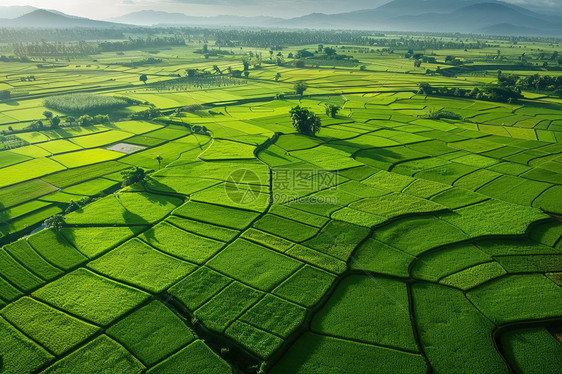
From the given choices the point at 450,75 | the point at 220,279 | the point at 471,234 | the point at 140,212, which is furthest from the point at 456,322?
the point at 450,75

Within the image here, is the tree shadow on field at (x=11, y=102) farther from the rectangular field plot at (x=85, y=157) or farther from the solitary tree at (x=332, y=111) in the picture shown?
the solitary tree at (x=332, y=111)

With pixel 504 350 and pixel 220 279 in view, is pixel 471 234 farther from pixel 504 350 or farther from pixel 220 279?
pixel 220 279

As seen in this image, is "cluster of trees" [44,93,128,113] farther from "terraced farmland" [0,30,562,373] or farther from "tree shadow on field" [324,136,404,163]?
"tree shadow on field" [324,136,404,163]

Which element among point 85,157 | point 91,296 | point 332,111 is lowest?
point 91,296

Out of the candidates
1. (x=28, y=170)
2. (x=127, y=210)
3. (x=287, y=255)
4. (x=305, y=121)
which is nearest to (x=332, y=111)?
(x=305, y=121)

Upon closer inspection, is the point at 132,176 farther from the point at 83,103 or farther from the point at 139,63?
the point at 139,63

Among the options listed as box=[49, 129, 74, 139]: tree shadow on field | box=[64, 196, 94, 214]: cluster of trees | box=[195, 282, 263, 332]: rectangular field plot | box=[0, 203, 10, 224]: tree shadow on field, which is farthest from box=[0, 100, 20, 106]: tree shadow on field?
box=[195, 282, 263, 332]: rectangular field plot

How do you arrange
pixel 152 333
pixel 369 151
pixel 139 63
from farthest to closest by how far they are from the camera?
pixel 139 63
pixel 369 151
pixel 152 333
